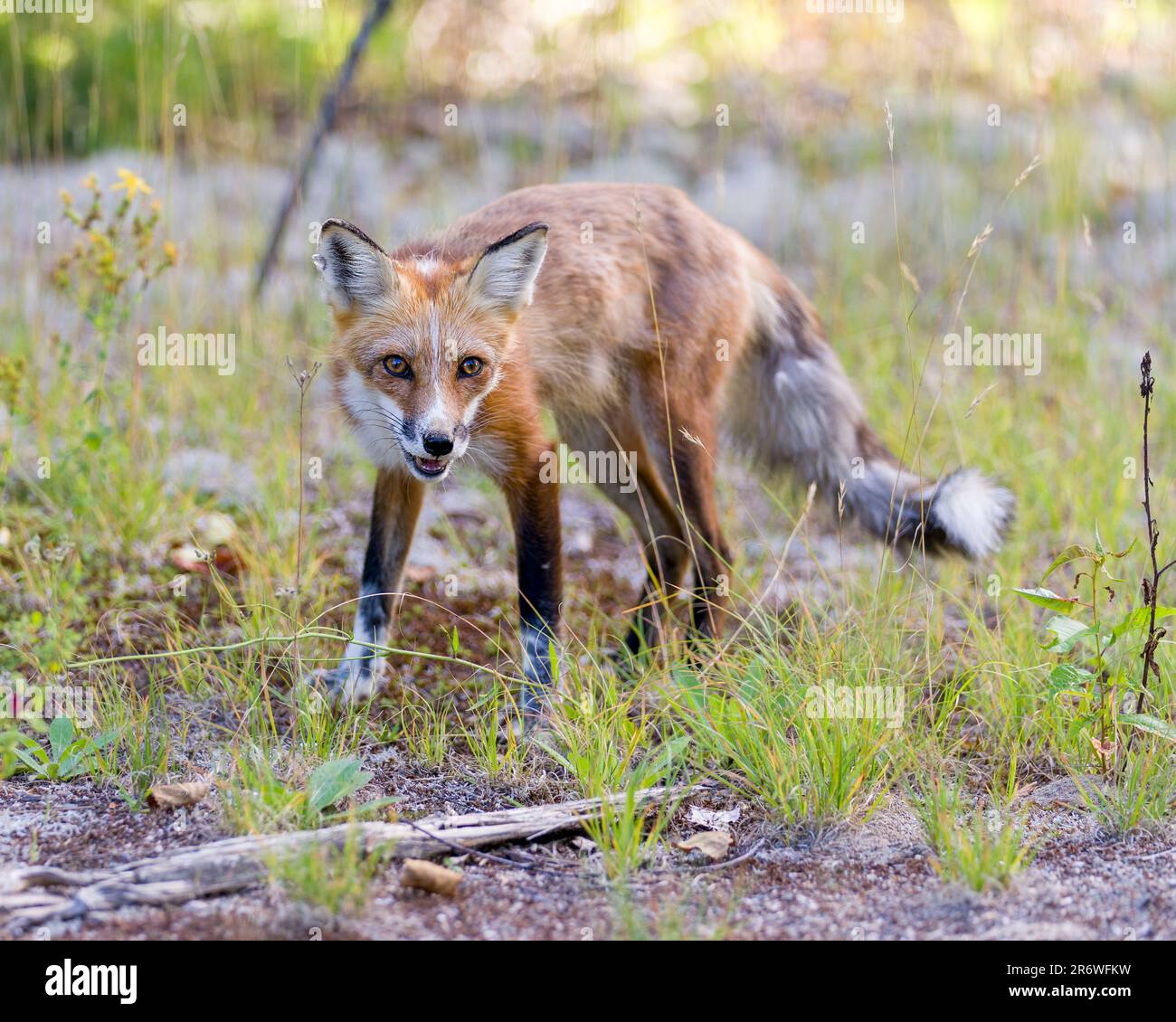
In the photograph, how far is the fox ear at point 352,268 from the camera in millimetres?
3586

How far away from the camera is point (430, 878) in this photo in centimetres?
278

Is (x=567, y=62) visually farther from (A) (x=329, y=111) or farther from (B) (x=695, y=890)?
(B) (x=695, y=890)

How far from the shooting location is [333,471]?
565cm

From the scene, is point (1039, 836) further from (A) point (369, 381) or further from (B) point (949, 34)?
(B) point (949, 34)

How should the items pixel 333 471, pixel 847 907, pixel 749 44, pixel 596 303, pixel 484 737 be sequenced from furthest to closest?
pixel 749 44
pixel 333 471
pixel 596 303
pixel 484 737
pixel 847 907

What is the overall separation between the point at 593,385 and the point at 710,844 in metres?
1.89

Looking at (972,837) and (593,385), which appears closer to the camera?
(972,837)

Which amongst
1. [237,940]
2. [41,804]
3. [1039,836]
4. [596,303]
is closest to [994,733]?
[1039,836]

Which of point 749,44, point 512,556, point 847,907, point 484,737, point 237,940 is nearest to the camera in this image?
point 237,940

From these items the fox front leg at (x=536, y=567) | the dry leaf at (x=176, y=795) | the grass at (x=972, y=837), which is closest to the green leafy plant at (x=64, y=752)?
the dry leaf at (x=176, y=795)

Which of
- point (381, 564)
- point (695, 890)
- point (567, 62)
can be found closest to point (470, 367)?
point (381, 564)

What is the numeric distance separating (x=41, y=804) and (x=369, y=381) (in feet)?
5.13

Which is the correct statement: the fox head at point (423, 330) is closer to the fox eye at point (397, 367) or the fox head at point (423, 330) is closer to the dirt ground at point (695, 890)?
the fox eye at point (397, 367)

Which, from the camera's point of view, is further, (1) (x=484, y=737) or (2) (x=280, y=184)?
(2) (x=280, y=184)
